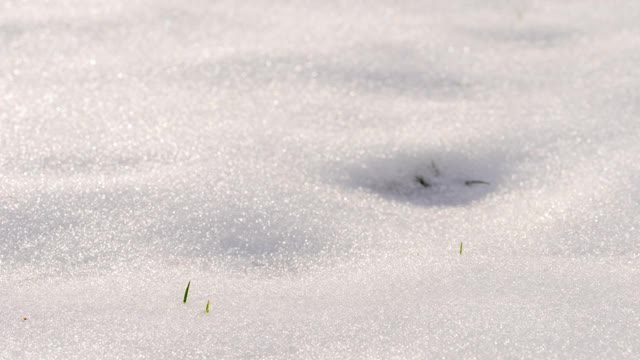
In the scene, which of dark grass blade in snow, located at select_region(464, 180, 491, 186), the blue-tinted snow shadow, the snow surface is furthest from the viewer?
the blue-tinted snow shadow

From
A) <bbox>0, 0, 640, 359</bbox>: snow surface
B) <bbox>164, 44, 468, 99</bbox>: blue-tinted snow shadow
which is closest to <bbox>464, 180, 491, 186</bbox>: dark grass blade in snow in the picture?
<bbox>0, 0, 640, 359</bbox>: snow surface

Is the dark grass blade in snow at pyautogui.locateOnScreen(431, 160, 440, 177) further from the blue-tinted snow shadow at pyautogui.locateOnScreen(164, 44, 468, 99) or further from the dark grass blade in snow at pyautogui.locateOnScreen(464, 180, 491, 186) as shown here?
the blue-tinted snow shadow at pyautogui.locateOnScreen(164, 44, 468, 99)

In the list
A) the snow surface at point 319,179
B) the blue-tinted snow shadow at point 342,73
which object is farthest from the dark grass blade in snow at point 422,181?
the blue-tinted snow shadow at point 342,73

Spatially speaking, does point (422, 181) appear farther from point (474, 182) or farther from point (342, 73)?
point (342, 73)

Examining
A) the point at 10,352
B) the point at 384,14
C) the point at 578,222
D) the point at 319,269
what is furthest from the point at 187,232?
the point at 384,14

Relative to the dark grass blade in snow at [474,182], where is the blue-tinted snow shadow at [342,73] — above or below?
above

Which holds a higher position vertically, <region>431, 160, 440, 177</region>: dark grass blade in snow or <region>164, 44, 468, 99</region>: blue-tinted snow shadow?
<region>164, 44, 468, 99</region>: blue-tinted snow shadow

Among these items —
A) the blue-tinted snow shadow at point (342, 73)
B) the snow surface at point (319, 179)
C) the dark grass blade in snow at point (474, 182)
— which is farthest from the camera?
the blue-tinted snow shadow at point (342, 73)

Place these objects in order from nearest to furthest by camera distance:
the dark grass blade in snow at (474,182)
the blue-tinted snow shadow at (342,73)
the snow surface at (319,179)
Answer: the snow surface at (319,179) < the dark grass blade in snow at (474,182) < the blue-tinted snow shadow at (342,73)

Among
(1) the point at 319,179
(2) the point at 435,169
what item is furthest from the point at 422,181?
(1) the point at 319,179

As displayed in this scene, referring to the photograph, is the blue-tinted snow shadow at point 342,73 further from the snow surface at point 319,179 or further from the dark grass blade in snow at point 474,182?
the dark grass blade in snow at point 474,182
